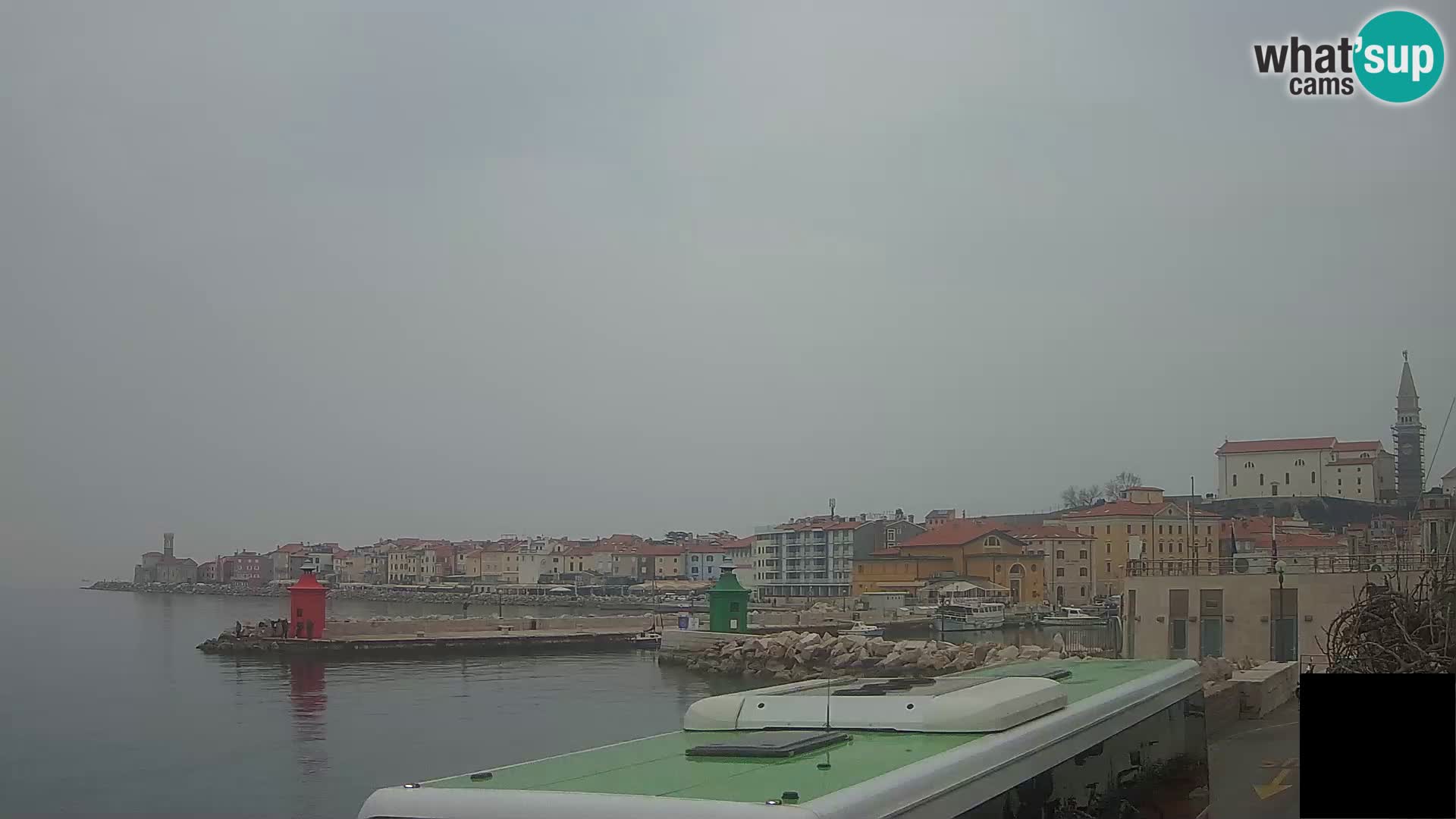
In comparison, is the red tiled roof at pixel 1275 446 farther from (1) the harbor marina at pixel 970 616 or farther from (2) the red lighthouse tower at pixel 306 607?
(2) the red lighthouse tower at pixel 306 607

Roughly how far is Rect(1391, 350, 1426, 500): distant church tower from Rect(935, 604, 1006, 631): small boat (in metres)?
6.58

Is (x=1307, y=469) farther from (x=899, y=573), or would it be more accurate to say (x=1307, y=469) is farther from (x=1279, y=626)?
(x=899, y=573)

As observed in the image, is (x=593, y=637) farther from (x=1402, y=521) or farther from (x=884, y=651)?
(x=1402, y=521)

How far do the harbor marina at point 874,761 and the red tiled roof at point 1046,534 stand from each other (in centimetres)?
817

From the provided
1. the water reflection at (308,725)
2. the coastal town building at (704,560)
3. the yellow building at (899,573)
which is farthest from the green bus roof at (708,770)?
the coastal town building at (704,560)

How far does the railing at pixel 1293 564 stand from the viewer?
20.9 ft

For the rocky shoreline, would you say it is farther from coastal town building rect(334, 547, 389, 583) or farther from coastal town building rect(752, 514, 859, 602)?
coastal town building rect(752, 514, 859, 602)

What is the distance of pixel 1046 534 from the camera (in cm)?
1366

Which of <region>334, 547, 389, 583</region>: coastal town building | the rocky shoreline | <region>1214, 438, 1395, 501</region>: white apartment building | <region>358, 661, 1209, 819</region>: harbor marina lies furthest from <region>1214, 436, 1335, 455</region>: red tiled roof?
<region>334, 547, 389, 583</region>: coastal town building

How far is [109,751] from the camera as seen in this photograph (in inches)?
634

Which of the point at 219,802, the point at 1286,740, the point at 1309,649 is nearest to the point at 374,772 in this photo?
the point at 219,802

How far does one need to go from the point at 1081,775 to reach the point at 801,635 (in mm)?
15318

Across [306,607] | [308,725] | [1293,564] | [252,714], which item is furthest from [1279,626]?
[306,607]

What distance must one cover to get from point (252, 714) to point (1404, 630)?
19.0 m
